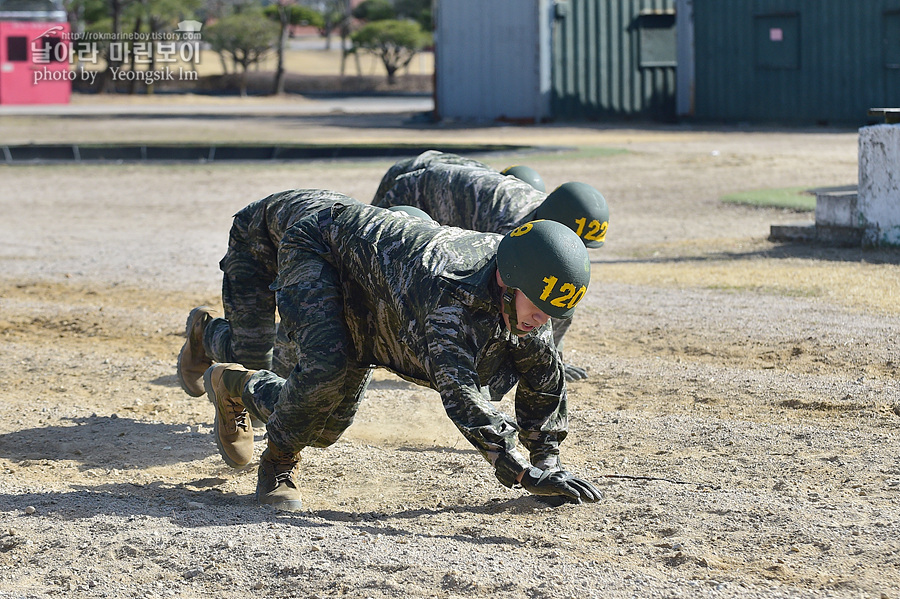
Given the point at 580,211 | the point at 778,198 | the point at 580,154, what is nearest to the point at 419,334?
the point at 580,211

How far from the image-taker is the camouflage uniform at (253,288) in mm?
5543

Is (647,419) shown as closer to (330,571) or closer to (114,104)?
(330,571)


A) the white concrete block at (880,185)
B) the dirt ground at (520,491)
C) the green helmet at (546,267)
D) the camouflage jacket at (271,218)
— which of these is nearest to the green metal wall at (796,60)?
the dirt ground at (520,491)

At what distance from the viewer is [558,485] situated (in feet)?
15.1

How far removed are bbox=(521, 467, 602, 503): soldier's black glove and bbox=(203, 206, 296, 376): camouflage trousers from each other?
76.3 inches

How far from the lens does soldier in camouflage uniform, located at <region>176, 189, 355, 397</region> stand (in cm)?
545

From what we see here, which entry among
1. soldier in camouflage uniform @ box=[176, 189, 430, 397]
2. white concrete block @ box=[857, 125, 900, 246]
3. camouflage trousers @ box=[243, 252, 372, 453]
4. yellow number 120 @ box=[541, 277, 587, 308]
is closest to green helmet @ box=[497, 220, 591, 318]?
yellow number 120 @ box=[541, 277, 587, 308]

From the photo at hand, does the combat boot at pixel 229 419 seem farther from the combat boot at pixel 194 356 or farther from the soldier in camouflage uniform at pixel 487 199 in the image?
the soldier in camouflage uniform at pixel 487 199

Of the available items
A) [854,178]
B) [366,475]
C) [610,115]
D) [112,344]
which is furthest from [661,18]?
[366,475]

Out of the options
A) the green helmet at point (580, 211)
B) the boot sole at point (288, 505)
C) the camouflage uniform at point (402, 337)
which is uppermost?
the green helmet at point (580, 211)

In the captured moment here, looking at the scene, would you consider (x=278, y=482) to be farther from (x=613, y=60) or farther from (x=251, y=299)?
(x=613, y=60)

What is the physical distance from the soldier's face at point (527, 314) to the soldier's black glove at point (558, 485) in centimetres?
59

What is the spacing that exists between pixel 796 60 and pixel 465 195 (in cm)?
2298

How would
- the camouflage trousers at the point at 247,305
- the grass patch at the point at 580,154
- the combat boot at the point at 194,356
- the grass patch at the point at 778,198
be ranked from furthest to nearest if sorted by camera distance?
the grass patch at the point at 580,154 → the grass patch at the point at 778,198 → the combat boot at the point at 194,356 → the camouflage trousers at the point at 247,305
